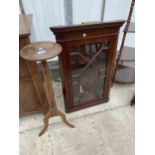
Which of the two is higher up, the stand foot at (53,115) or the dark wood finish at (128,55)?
the dark wood finish at (128,55)

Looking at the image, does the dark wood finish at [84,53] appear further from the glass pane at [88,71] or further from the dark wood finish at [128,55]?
the dark wood finish at [128,55]

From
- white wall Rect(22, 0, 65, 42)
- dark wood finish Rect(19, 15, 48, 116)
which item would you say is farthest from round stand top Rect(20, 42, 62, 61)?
white wall Rect(22, 0, 65, 42)

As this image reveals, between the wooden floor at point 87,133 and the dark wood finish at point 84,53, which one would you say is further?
the wooden floor at point 87,133

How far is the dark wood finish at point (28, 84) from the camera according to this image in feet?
3.72

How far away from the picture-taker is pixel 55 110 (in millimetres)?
1415

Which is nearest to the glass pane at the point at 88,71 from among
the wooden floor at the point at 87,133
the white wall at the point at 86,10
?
the wooden floor at the point at 87,133

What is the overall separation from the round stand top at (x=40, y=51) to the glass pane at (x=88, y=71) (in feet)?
0.71

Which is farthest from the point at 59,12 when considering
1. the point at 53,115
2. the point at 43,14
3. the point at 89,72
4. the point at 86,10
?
the point at 53,115

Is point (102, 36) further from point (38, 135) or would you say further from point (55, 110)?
point (38, 135)

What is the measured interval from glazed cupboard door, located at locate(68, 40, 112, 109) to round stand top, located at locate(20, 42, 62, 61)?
187 millimetres

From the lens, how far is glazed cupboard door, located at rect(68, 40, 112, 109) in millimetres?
1313

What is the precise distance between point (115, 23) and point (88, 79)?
573mm

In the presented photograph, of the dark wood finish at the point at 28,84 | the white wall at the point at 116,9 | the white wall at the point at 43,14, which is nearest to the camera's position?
the dark wood finish at the point at 28,84
